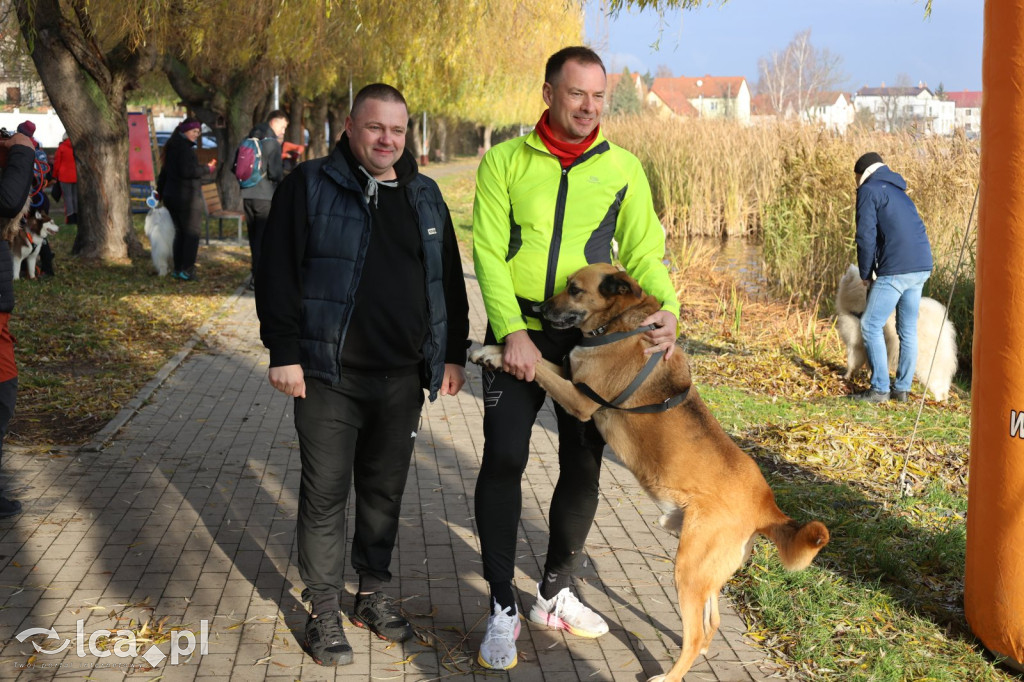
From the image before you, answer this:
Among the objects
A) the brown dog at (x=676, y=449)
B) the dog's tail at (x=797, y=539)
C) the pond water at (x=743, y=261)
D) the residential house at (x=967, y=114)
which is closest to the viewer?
the dog's tail at (x=797, y=539)

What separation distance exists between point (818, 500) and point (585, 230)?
112 inches

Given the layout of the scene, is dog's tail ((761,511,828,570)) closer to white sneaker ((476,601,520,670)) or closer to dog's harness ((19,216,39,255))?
white sneaker ((476,601,520,670))

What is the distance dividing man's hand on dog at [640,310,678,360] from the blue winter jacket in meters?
5.05

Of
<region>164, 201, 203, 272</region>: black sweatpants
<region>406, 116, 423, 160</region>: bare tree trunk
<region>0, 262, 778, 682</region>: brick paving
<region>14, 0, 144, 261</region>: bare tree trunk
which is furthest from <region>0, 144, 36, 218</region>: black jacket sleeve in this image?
<region>406, 116, 423, 160</region>: bare tree trunk

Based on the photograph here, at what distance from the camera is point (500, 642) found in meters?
3.62

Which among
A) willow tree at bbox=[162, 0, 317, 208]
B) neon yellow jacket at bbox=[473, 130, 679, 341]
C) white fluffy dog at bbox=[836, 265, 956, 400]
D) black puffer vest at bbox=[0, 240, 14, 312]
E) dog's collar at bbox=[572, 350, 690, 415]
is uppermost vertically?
willow tree at bbox=[162, 0, 317, 208]

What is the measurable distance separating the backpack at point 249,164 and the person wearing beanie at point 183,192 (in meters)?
2.11

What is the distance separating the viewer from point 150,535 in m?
4.83

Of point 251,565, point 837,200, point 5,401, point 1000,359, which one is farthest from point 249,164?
point 1000,359

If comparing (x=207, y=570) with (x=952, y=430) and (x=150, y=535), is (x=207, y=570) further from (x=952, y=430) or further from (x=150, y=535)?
(x=952, y=430)

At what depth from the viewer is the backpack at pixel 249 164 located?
11.7 meters

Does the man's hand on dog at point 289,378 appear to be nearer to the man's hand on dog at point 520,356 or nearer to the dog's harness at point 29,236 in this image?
the man's hand on dog at point 520,356
